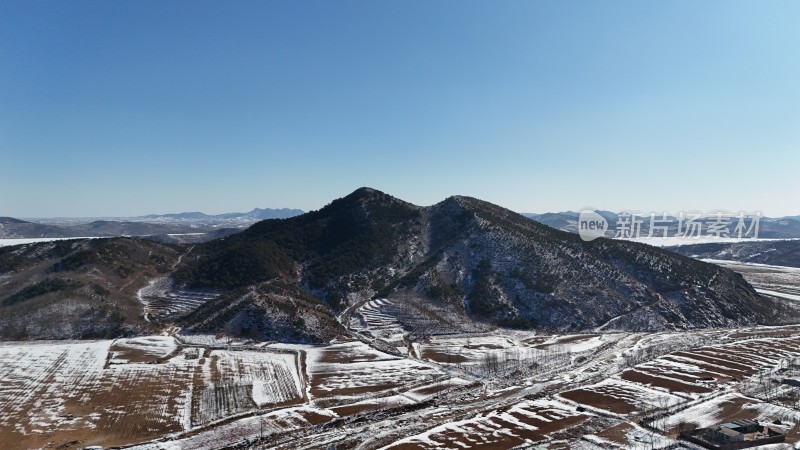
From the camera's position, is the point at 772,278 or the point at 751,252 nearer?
the point at 772,278

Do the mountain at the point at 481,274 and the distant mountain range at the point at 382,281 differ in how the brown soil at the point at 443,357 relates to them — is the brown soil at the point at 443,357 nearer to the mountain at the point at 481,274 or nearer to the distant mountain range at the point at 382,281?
the distant mountain range at the point at 382,281

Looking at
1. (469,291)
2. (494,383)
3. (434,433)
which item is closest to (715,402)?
(494,383)

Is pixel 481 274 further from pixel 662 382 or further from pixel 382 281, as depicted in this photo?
pixel 662 382

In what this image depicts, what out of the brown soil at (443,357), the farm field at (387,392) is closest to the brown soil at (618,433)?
the farm field at (387,392)

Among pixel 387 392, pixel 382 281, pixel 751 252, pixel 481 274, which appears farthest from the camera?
pixel 751 252

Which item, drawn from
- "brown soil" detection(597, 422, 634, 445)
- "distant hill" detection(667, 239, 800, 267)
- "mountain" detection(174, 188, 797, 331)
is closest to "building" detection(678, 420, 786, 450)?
"brown soil" detection(597, 422, 634, 445)

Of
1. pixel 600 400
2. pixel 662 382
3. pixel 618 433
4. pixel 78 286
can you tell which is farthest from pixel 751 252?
pixel 78 286
